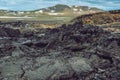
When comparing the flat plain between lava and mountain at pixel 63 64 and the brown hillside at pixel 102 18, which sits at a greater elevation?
the flat plain between lava and mountain at pixel 63 64

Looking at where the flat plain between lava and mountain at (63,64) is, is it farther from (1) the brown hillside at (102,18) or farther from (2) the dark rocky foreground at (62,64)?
(1) the brown hillside at (102,18)

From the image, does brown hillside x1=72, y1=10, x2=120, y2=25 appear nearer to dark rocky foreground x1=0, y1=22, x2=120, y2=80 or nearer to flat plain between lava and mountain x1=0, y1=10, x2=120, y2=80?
flat plain between lava and mountain x1=0, y1=10, x2=120, y2=80

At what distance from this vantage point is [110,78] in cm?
3716

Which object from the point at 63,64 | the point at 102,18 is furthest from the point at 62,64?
the point at 102,18

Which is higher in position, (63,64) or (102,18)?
(63,64)

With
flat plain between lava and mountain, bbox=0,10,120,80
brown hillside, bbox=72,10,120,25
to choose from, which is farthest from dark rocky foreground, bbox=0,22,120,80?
brown hillside, bbox=72,10,120,25

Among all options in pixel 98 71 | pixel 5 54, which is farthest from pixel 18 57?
pixel 98 71

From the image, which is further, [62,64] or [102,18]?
[102,18]

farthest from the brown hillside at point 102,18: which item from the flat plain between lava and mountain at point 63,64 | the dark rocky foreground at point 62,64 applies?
the dark rocky foreground at point 62,64

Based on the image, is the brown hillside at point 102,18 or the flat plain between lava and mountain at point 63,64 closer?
the flat plain between lava and mountain at point 63,64

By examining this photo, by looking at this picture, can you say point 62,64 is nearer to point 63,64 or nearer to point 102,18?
point 63,64

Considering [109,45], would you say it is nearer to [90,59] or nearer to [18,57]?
[90,59]

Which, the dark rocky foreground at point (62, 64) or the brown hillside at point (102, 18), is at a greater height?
the dark rocky foreground at point (62, 64)

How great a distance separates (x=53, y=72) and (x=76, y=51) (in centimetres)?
959
